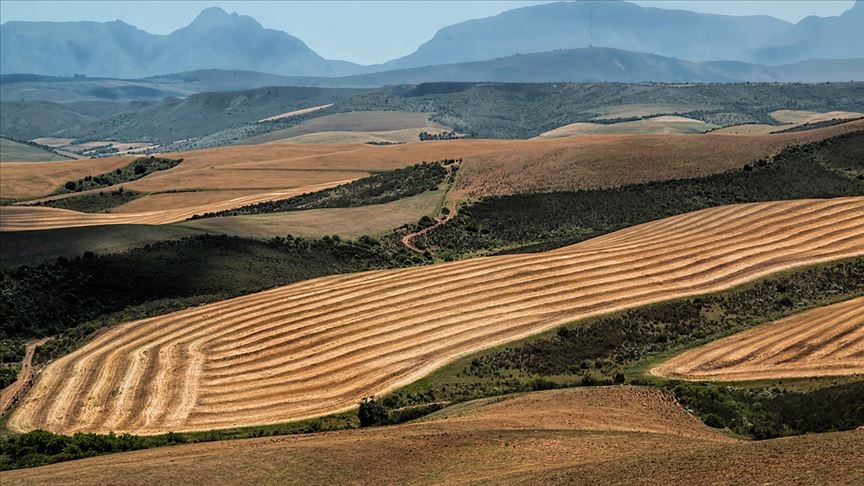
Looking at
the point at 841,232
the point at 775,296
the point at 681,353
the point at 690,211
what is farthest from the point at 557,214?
the point at 681,353

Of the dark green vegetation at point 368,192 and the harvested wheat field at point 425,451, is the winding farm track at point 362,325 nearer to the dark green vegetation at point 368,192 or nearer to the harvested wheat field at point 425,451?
the harvested wheat field at point 425,451

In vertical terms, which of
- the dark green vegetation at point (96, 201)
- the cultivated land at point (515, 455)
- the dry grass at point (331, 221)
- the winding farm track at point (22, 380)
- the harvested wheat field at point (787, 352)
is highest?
the dark green vegetation at point (96, 201)

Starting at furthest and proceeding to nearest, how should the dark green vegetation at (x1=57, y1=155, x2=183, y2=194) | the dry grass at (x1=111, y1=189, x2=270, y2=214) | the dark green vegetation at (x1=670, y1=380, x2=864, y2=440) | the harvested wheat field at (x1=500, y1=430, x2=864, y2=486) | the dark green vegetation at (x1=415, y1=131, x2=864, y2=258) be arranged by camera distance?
1. the dark green vegetation at (x1=57, y1=155, x2=183, y2=194)
2. the dry grass at (x1=111, y1=189, x2=270, y2=214)
3. the dark green vegetation at (x1=415, y1=131, x2=864, y2=258)
4. the dark green vegetation at (x1=670, y1=380, x2=864, y2=440)
5. the harvested wheat field at (x1=500, y1=430, x2=864, y2=486)

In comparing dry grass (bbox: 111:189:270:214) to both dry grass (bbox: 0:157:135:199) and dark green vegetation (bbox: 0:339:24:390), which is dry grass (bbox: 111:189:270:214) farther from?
dark green vegetation (bbox: 0:339:24:390)

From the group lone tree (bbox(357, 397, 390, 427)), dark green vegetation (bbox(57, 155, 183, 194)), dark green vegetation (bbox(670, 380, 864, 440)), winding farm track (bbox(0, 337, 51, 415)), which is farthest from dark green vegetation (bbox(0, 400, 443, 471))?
dark green vegetation (bbox(57, 155, 183, 194))

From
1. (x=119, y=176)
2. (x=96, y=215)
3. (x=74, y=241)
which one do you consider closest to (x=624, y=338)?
(x=74, y=241)

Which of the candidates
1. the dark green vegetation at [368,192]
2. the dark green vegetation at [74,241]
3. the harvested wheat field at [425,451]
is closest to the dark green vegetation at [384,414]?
the harvested wheat field at [425,451]
